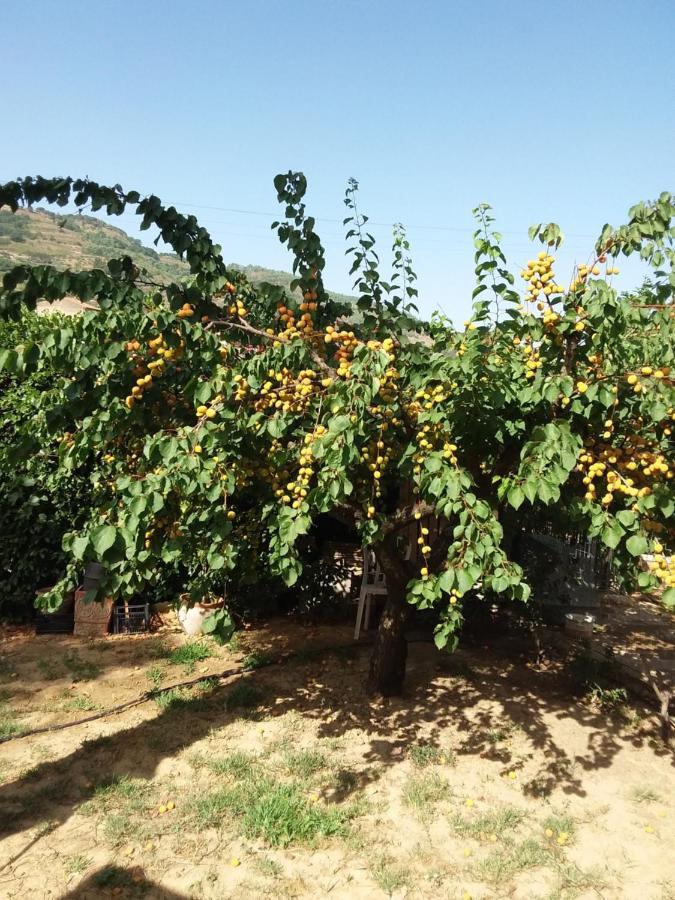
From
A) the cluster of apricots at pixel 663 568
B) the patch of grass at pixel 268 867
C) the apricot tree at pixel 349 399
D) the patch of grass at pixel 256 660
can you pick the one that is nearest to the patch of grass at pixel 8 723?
the apricot tree at pixel 349 399

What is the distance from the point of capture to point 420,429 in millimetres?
3752

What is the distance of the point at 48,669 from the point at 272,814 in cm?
311

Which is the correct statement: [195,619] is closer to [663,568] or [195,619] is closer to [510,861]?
[510,861]

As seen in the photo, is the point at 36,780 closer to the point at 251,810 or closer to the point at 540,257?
the point at 251,810

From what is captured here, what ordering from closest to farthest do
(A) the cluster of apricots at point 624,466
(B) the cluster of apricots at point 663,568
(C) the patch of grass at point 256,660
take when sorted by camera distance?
(B) the cluster of apricots at point 663,568 → (A) the cluster of apricots at point 624,466 → (C) the patch of grass at point 256,660

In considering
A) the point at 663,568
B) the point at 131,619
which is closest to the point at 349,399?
the point at 663,568

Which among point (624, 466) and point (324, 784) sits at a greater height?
point (624, 466)

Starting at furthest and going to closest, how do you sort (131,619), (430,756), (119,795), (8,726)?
1. (131,619)
2. (8,726)
3. (430,756)
4. (119,795)

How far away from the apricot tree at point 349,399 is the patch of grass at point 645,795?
5.04ft

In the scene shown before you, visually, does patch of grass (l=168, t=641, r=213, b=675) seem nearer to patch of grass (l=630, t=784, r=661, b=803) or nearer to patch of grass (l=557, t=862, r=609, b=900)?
patch of grass (l=557, t=862, r=609, b=900)

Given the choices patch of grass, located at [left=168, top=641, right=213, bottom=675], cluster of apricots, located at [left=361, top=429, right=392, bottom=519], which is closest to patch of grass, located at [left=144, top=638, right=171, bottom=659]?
patch of grass, located at [left=168, top=641, right=213, bottom=675]

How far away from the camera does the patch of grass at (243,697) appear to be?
5.27m

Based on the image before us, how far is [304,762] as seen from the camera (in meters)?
4.42

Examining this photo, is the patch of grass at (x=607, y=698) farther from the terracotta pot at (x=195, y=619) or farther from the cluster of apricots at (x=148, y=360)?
the cluster of apricots at (x=148, y=360)
